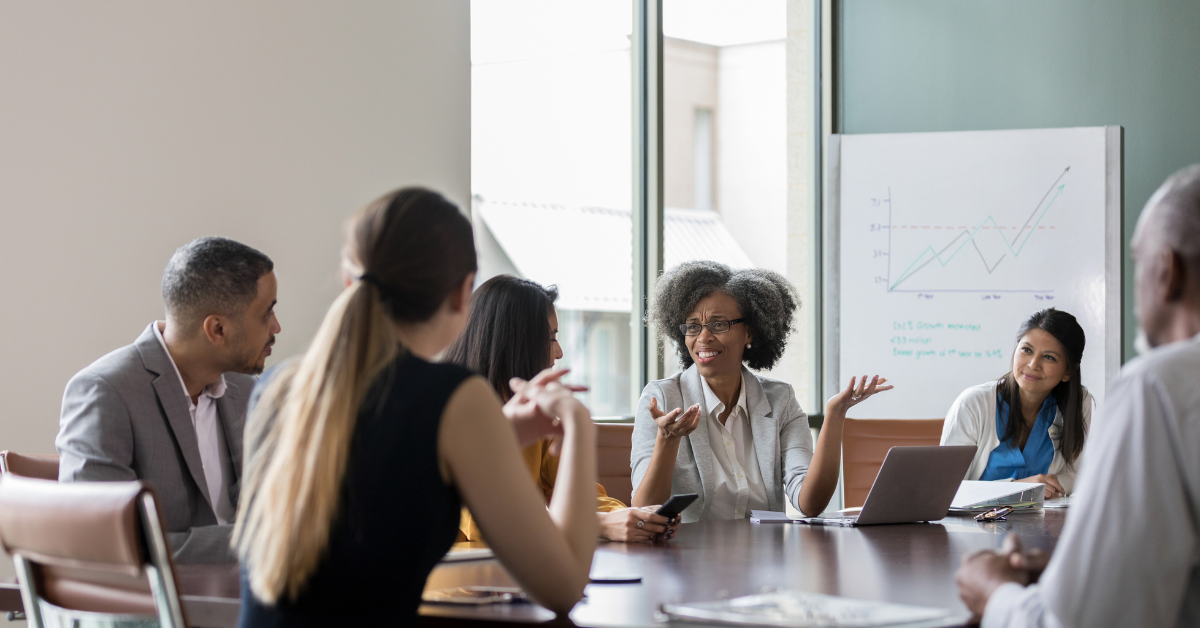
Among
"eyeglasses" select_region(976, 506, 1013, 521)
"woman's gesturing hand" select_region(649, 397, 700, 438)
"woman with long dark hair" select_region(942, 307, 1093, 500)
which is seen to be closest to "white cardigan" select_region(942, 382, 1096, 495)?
"woman with long dark hair" select_region(942, 307, 1093, 500)

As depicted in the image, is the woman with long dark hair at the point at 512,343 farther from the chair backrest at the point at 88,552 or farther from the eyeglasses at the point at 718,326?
the chair backrest at the point at 88,552

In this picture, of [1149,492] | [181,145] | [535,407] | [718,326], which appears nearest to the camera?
[1149,492]

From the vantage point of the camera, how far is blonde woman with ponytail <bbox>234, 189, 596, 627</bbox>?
121cm

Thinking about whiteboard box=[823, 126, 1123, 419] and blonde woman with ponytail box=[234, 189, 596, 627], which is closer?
blonde woman with ponytail box=[234, 189, 596, 627]

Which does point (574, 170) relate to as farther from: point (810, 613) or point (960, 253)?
point (810, 613)

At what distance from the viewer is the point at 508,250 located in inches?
176

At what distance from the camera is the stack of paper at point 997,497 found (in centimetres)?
270

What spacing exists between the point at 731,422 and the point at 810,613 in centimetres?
165

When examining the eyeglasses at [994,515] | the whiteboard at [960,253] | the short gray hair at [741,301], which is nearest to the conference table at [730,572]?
the eyeglasses at [994,515]

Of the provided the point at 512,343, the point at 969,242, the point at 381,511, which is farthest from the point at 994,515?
the point at 969,242

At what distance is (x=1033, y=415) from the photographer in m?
3.44

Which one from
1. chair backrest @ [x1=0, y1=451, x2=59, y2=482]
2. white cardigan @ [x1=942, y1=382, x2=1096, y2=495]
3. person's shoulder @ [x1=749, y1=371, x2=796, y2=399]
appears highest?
person's shoulder @ [x1=749, y1=371, x2=796, y2=399]

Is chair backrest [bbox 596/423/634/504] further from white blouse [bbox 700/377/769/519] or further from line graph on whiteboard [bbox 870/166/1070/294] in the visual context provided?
line graph on whiteboard [bbox 870/166/1070/294]

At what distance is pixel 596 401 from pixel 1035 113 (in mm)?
2407
